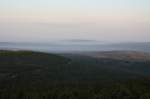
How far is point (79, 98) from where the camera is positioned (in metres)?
92.4

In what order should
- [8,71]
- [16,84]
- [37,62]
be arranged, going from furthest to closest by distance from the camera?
[37,62] < [8,71] < [16,84]

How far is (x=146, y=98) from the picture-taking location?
88250 mm

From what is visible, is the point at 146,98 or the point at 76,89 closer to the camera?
the point at 146,98

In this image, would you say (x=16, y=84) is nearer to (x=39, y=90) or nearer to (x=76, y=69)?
(x=39, y=90)

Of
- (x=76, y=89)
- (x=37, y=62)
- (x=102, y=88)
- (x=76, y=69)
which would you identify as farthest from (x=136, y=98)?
(x=37, y=62)

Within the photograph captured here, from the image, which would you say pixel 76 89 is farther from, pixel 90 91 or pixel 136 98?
pixel 136 98

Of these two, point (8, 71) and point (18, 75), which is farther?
point (8, 71)

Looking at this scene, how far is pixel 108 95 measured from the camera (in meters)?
91.3

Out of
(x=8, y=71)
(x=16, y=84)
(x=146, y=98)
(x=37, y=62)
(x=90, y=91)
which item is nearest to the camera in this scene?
(x=146, y=98)

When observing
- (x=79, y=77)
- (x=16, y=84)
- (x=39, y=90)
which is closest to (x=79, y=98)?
(x=39, y=90)

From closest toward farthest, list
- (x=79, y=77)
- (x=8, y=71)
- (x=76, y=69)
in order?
(x=79, y=77) < (x=8, y=71) < (x=76, y=69)

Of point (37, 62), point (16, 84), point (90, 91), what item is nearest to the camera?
point (90, 91)

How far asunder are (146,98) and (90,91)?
15.1 meters

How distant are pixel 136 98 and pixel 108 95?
7042 millimetres
